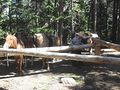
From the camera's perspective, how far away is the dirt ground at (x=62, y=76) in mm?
10273

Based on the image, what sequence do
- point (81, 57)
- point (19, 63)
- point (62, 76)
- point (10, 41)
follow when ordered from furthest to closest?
point (19, 63) → point (62, 76) → point (10, 41) → point (81, 57)

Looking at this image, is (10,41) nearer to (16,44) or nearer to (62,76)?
(16,44)

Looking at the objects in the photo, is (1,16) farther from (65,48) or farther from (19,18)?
(65,48)

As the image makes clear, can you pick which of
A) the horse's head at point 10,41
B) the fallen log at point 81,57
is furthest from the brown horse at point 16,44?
the fallen log at point 81,57

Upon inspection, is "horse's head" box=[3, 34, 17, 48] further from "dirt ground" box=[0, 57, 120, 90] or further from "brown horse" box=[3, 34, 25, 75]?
"dirt ground" box=[0, 57, 120, 90]

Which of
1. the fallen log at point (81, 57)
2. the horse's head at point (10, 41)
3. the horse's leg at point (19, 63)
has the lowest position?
the horse's leg at point (19, 63)

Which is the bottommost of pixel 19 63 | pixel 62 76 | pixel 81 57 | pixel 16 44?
pixel 62 76

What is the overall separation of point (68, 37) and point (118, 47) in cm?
2240

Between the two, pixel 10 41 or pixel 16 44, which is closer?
pixel 10 41

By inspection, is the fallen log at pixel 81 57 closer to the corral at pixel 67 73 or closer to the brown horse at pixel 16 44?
the corral at pixel 67 73

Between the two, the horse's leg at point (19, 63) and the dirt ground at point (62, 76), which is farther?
the horse's leg at point (19, 63)

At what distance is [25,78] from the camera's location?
11531 mm

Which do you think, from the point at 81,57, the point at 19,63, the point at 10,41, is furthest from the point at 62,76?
the point at 81,57

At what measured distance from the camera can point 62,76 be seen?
11.8 meters
